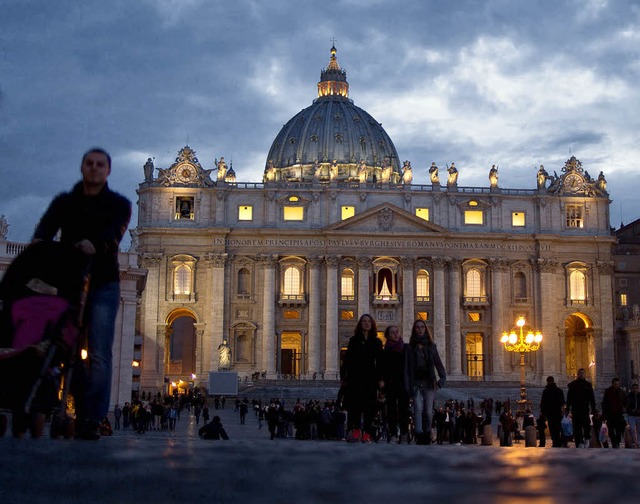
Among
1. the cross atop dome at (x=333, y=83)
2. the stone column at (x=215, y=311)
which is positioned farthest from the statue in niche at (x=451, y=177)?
the cross atop dome at (x=333, y=83)

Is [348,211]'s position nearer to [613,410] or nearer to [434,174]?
[434,174]

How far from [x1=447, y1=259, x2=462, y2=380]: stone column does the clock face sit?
64.4 ft

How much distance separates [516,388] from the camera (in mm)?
60344

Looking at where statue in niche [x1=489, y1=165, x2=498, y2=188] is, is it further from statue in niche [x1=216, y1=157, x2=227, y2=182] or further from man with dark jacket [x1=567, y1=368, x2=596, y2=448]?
man with dark jacket [x1=567, y1=368, x2=596, y2=448]

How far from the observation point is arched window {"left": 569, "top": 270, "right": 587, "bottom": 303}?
69338 mm

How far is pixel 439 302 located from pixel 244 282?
45.8 feet

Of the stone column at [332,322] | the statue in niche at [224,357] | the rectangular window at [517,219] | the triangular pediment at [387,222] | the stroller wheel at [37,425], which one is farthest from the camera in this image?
the rectangular window at [517,219]

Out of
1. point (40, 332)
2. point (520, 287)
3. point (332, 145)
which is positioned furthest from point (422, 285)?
point (40, 332)

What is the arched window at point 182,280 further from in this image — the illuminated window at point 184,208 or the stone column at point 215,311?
the illuminated window at point 184,208

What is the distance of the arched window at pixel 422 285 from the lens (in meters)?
67.9

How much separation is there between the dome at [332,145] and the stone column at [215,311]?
2573 cm

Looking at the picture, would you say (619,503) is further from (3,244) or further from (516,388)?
(516,388)

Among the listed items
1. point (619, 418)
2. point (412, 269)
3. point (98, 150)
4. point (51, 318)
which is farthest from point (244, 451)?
point (412, 269)

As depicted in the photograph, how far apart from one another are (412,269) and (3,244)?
4189cm
